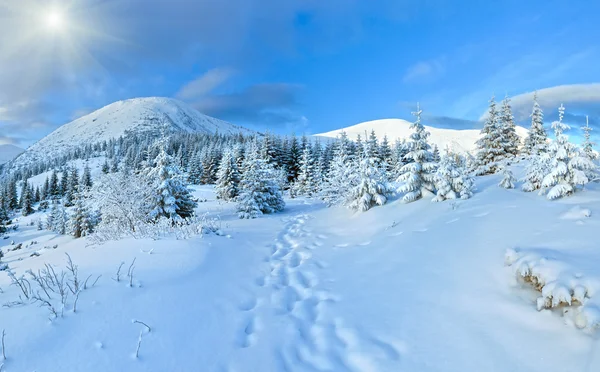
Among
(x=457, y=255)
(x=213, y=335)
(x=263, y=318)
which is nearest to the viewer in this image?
(x=213, y=335)

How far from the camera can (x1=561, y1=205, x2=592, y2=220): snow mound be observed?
5730mm

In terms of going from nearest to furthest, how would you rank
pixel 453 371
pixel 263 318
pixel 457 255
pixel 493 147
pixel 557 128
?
pixel 453 371
pixel 263 318
pixel 457 255
pixel 557 128
pixel 493 147

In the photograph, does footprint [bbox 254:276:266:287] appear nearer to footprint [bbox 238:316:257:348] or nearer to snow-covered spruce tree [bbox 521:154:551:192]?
footprint [bbox 238:316:257:348]

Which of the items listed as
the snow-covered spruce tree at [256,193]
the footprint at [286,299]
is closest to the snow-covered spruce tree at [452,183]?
the footprint at [286,299]

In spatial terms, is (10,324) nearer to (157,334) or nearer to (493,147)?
(157,334)

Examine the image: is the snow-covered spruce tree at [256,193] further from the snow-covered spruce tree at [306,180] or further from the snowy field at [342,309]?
the snow-covered spruce tree at [306,180]

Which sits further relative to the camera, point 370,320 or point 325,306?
point 325,306

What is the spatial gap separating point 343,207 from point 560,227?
14.0 metres

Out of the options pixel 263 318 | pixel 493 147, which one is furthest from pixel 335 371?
pixel 493 147

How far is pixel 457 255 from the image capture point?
5.96 m

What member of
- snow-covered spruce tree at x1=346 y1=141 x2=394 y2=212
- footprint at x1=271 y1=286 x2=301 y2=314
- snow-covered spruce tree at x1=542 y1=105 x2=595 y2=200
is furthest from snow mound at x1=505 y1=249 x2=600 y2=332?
snow-covered spruce tree at x1=346 y1=141 x2=394 y2=212

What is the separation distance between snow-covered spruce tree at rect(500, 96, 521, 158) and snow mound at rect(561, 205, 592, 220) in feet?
59.3

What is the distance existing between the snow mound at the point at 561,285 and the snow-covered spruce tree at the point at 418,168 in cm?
869

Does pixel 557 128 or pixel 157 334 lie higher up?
pixel 557 128
